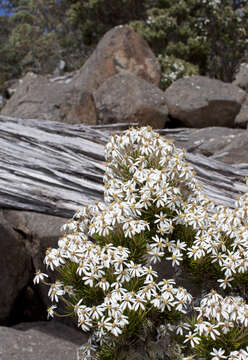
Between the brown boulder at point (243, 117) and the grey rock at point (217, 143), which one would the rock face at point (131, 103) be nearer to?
the grey rock at point (217, 143)

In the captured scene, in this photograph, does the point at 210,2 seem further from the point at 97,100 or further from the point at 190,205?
the point at 190,205

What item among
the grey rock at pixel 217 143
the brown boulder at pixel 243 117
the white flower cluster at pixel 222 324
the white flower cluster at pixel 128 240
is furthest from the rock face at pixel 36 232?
the brown boulder at pixel 243 117

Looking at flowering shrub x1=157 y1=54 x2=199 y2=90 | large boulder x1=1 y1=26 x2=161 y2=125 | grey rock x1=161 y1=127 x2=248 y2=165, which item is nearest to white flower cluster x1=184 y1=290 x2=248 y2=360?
grey rock x1=161 y1=127 x2=248 y2=165

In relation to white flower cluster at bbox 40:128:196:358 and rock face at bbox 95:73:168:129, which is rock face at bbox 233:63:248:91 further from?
white flower cluster at bbox 40:128:196:358

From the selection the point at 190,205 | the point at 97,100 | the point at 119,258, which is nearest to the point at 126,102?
the point at 97,100

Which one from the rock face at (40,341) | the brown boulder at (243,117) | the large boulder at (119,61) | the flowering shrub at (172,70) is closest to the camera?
the rock face at (40,341)

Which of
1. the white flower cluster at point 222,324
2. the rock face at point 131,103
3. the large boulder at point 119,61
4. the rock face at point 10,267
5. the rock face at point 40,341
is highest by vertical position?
the large boulder at point 119,61

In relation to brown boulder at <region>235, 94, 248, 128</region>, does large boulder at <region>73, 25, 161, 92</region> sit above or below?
above

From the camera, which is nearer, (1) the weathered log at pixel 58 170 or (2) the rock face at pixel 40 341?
(2) the rock face at pixel 40 341

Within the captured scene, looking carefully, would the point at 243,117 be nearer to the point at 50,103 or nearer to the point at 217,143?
the point at 217,143
